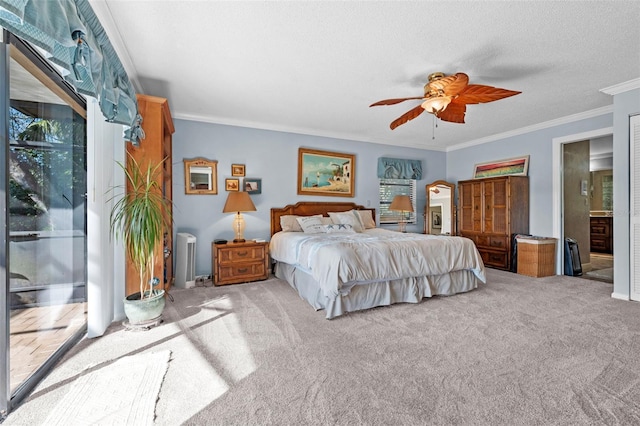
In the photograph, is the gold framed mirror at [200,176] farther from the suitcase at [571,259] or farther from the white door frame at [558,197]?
the suitcase at [571,259]

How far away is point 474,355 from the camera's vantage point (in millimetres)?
1972

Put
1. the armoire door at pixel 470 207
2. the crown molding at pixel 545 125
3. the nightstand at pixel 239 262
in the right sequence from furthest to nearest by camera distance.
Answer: the armoire door at pixel 470 207
the crown molding at pixel 545 125
the nightstand at pixel 239 262

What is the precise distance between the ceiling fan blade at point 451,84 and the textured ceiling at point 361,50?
0.26 meters

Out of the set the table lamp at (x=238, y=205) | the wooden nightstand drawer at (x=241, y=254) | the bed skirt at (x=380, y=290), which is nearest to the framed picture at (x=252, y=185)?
the table lamp at (x=238, y=205)

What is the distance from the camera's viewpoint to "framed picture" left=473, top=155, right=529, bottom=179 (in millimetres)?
4866

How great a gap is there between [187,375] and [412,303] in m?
2.25

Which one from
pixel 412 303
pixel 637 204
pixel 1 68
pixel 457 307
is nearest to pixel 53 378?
pixel 1 68

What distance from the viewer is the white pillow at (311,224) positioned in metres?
4.27

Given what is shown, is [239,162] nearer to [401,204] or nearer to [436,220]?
[401,204]

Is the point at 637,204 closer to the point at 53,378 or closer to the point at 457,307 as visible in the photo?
the point at 457,307

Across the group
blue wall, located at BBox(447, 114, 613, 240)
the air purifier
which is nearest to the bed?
the air purifier

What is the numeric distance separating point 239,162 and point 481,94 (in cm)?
335

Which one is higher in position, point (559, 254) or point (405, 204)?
point (405, 204)

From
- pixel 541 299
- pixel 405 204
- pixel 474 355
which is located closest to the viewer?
pixel 474 355
